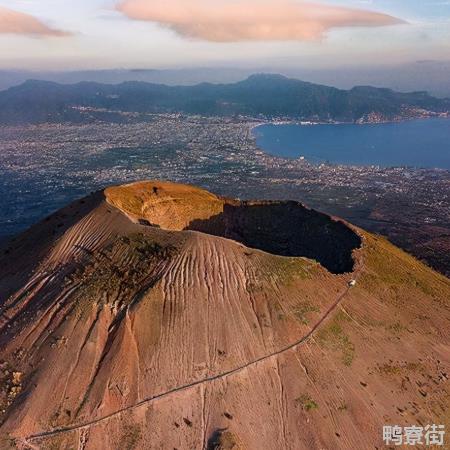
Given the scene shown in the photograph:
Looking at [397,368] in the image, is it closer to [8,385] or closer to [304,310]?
[304,310]

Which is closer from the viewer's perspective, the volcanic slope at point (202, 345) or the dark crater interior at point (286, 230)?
the volcanic slope at point (202, 345)

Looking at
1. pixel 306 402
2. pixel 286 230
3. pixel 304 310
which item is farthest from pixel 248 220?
pixel 306 402

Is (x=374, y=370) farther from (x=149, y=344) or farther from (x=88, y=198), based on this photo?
(x=88, y=198)

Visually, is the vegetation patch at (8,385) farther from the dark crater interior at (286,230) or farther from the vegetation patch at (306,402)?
the dark crater interior at (286,230)

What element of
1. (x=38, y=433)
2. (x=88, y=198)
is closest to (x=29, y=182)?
(x=88, y=198)

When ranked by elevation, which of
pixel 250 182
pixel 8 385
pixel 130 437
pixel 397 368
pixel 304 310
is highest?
pixel 304 310

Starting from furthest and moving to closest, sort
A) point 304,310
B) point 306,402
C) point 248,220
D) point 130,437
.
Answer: point 248,220
point 304,310
point 306,402
point 130,437

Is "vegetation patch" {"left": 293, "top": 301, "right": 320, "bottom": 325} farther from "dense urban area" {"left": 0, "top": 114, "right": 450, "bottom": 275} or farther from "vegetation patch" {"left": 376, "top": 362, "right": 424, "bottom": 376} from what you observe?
"dense urban area" {"left": 0, "top": 114, "right": 450, "bottom": 275}

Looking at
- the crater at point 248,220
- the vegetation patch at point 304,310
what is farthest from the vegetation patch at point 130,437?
the crater at point 248,220
